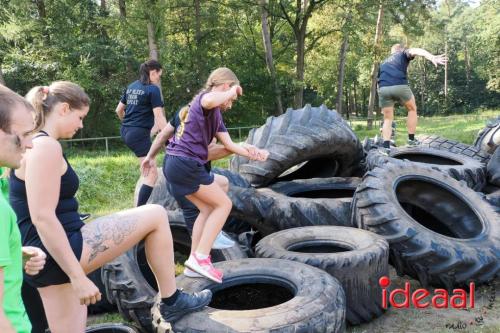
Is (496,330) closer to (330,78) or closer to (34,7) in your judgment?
(34,7)

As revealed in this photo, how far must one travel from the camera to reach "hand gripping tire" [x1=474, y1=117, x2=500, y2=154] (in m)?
7.82

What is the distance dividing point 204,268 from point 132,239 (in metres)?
0.78

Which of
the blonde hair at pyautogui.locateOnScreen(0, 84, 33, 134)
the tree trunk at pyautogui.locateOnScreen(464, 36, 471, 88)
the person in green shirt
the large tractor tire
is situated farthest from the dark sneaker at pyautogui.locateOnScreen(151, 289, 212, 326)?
the tree trunk at pyautogui.locateOnScreen(464, 36, 471, 88)

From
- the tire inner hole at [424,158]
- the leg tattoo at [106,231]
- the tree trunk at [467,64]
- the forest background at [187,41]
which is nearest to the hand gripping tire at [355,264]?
the leg tattoo at [106,231]

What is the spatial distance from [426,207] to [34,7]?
22575mm

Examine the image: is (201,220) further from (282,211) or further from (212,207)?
(282,211)

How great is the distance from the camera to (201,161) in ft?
11.8

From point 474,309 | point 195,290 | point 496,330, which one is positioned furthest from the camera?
point 474,309

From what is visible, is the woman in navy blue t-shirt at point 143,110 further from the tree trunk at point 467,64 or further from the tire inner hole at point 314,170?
the tree trunk at point 467,64

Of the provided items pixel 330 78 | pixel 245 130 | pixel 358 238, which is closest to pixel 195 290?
pixel 358 238

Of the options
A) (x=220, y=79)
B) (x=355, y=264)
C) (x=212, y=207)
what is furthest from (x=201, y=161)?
(x=355, y=264)

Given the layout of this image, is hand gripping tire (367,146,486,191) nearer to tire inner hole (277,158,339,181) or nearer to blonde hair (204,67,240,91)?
tire inner hole (277,158,339,181)

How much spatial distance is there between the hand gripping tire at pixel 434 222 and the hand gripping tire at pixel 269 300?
4.84 feet

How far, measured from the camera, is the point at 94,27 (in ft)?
79.4
